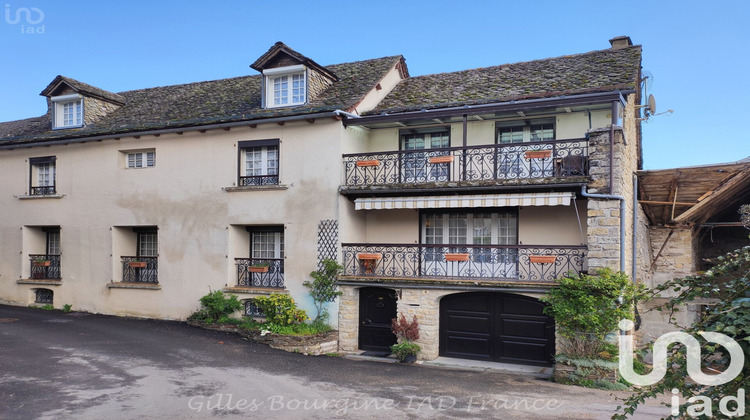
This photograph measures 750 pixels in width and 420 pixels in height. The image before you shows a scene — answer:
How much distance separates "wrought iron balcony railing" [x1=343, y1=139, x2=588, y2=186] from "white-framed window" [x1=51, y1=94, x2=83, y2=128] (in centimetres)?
1138

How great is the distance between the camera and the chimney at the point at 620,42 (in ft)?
56.5

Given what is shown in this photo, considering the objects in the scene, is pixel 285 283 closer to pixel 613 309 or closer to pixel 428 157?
pixel 428 157

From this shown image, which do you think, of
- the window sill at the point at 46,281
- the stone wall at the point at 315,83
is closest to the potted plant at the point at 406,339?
the stone wall at the point at 315,83

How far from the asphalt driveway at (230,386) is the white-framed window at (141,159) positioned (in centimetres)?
597

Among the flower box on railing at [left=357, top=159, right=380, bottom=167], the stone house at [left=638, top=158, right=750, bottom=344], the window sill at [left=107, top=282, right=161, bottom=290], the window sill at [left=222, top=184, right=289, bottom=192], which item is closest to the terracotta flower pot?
the flower box on railing at [left=357, top=159, right=380, bottom=167]

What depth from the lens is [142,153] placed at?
19031 millimetres

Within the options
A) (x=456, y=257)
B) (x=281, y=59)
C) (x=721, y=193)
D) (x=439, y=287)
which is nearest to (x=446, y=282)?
(x=439, y=287)

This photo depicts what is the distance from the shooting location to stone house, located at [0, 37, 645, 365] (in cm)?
1426

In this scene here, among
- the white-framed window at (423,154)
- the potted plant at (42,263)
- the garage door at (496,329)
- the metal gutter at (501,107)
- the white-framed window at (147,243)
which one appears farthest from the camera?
the potted plant at (42,263)

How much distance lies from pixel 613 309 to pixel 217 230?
1162 cm

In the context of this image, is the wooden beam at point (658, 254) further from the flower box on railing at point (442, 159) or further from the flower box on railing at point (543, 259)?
the flower box on railing at point (442, 159)

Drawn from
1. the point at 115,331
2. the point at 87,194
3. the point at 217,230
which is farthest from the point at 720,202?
the point at 87,194

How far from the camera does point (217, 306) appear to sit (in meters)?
16.7

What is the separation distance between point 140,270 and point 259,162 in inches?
242
